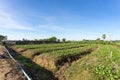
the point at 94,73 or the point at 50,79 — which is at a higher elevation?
the point at 94,73

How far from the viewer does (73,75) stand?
12.3 m

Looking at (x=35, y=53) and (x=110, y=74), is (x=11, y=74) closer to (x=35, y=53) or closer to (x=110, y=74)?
(x=110, y=74)

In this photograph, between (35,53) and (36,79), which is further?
(35,53)

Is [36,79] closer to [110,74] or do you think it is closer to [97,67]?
[97,67]

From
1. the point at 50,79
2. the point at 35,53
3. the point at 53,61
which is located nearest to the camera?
the point at 50,79

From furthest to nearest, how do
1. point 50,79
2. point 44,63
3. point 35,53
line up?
1. point 35,53
2. point 44,63
3. point 50,79

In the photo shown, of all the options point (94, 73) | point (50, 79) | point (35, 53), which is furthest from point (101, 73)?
point (35, 53)

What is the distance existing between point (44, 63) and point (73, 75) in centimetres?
649

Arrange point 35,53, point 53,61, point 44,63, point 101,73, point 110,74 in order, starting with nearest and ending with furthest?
point 110,74 → point 101,73 → point 53,61 → point 44,63 → point 35,53

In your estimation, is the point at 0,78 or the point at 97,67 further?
the point at 97,67

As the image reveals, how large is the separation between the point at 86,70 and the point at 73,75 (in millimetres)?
1003

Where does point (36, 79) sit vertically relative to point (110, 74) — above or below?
below

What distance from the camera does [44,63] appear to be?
720 inches

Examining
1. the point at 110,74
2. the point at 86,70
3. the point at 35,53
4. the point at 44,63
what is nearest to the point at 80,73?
the point at 86,70
